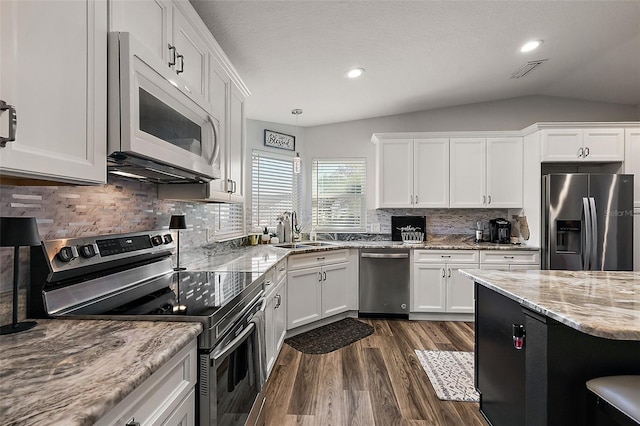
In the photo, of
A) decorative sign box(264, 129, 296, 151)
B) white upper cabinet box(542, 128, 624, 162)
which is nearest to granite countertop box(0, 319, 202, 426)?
decorative sign box(264, 129, 296, 151)

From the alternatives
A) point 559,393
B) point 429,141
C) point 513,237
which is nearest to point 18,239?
point 559,393

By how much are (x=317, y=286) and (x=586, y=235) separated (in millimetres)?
2825

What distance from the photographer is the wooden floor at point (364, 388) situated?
2.00 meters

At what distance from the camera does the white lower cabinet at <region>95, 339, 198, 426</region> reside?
76 centimetres

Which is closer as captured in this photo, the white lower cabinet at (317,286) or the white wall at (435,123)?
the white lower cabinet at (317,286)

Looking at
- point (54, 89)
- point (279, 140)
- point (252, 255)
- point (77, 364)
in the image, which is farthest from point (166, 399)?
point (279, 140)

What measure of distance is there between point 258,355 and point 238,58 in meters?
2.26

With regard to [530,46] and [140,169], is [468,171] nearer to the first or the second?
[530,46]

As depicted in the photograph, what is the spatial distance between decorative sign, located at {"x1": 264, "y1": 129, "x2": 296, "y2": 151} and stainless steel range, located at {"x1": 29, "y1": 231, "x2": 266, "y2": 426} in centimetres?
247

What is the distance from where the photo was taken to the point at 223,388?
1.25m

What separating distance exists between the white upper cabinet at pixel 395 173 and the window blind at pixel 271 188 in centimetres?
117

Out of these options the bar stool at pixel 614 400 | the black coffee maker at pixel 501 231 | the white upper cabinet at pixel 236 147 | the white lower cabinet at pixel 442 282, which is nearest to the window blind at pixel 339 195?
the white lower cabinet at pixel 442 282

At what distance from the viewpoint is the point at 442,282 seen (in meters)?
3.83

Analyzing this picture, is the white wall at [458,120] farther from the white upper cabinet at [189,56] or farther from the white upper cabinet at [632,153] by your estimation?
the white upper cabinet at [189,56]
